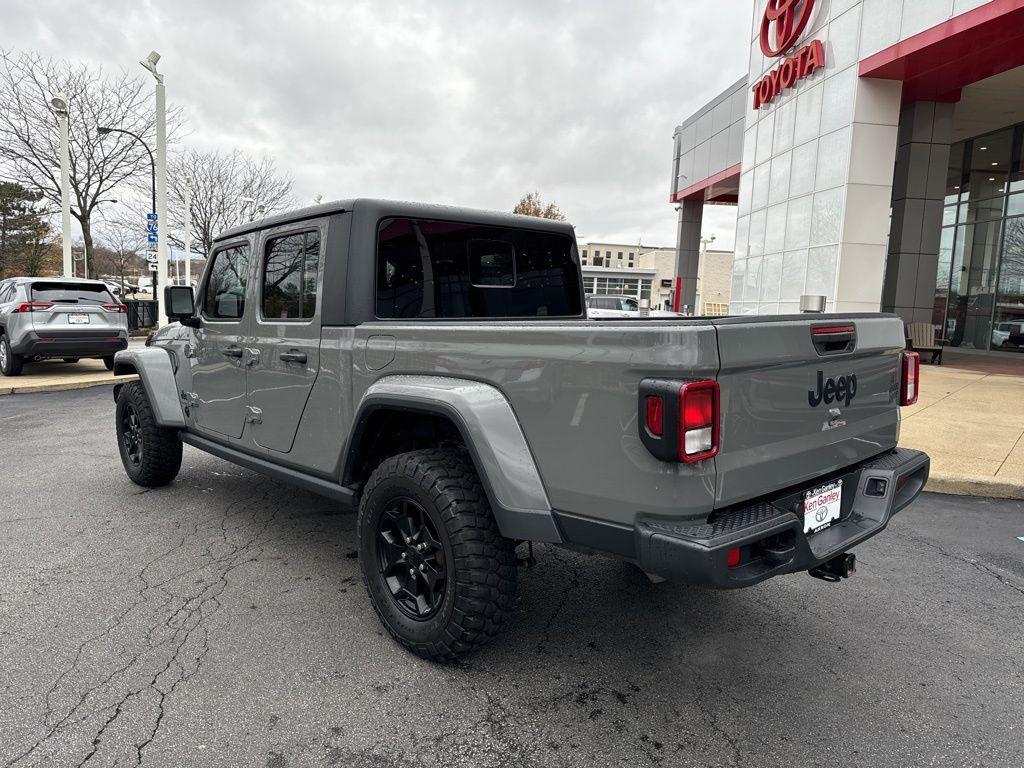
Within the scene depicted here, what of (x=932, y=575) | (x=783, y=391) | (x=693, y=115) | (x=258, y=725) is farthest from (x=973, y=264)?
(x=258, y=725)

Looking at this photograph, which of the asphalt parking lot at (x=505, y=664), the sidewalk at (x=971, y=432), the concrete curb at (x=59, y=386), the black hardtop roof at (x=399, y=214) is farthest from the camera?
the concrete curb at (x=59, y=386)

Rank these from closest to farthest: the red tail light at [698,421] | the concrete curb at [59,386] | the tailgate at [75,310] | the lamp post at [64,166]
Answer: the red tail light at [698,421] → the concrete curb at [59,386] → the tailgate at [75,310] → the lamp post at [64,166]

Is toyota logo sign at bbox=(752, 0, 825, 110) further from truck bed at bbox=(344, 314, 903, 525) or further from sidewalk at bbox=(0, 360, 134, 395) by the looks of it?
sidewalk at bbox=(0, 360, 134, 395)

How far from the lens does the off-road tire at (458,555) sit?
2.43 metres

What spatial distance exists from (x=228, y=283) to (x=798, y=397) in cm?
345

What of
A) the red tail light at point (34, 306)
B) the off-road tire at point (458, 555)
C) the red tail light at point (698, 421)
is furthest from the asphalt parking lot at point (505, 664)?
the red tail light at point (34, 306)

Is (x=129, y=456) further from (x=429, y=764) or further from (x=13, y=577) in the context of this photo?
(x=429, y=764)

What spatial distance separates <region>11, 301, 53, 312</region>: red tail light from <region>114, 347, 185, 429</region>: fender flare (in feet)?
24.3

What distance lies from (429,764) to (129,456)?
13.6ft

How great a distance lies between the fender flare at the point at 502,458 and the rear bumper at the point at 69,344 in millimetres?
10645

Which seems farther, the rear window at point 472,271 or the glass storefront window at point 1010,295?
the glass storefront window at point 1010,295

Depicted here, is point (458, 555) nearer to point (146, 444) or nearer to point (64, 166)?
point (146, 444)

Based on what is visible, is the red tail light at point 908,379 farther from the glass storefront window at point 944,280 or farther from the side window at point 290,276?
the glass storefront window at point 944,280

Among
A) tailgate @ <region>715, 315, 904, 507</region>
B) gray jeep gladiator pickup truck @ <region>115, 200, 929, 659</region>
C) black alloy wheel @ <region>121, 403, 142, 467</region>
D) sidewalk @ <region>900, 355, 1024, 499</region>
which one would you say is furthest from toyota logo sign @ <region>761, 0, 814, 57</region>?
black alloy wheel @ <region>121, 403, 142, 467</region>
